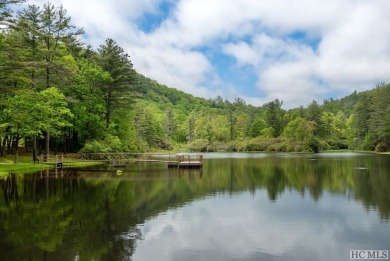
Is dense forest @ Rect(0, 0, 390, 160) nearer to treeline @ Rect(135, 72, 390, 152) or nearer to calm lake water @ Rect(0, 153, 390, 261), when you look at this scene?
treeline @ Rect(135, 72, 390, 152)

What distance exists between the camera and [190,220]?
18578 millimetres

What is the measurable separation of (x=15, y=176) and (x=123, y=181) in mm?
10752

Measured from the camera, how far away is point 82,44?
227 feet

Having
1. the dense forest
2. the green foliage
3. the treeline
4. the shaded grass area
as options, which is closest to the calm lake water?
the shaded grass area

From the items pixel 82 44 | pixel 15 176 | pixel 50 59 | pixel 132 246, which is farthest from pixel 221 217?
pixel 82 44

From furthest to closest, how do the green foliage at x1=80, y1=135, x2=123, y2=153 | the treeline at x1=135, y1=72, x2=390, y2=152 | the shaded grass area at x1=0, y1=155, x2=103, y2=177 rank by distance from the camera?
the treeline at x1=135, y1=72, x2=390, y2=152, the green foliage at x1=80, y1=135, x2=123, y2=153, the shaded grass area at x1=0, y1=155, x2=103, y2=177

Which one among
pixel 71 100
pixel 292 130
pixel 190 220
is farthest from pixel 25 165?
pixel 292 130

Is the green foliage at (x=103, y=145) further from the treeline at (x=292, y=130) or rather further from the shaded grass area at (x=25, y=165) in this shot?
the treeline at (x=292, y=130)

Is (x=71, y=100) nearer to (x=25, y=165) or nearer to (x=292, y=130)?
(x=25, y=165)

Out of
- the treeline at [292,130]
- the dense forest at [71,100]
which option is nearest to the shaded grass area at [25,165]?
the dense forest at [71,100]

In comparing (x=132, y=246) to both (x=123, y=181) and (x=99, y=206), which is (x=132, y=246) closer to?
(x=99, y=206)

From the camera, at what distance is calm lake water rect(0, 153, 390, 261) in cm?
1352

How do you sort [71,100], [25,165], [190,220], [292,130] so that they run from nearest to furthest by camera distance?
1. [190,220]
2. [25,165]
3. [71,100]
4. [292,130]

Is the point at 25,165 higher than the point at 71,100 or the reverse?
the reverse
